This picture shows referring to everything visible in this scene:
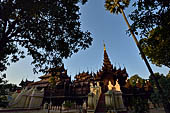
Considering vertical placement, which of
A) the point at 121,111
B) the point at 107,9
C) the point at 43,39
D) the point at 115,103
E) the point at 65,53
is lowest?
the point at 121,111

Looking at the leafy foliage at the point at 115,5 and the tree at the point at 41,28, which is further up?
the leafy foliage at the point at 115,5

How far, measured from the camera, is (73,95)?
1969 centimetres

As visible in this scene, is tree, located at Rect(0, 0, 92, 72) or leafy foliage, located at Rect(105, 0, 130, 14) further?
leafy foliage, located at Rect(105, 0, 130, 14)

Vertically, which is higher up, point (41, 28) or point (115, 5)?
point (115, 5)

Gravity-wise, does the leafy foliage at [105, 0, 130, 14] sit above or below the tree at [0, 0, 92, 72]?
above

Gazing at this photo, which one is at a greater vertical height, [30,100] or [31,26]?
[31,26]

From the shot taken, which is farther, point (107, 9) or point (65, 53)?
point (107, 9)

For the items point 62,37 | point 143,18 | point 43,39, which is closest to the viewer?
point 143,18

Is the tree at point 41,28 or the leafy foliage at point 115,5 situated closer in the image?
the tree at point 41,28

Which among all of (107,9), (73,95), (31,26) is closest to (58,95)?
(73,95)

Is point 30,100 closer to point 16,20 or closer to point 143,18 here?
point 16,20

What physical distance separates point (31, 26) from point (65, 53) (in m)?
2.78

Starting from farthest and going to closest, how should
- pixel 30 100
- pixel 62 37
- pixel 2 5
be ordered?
pixel 30 100 → pixel 62 37 → pixel 2 5

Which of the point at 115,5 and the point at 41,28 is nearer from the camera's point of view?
the point at 41,28
